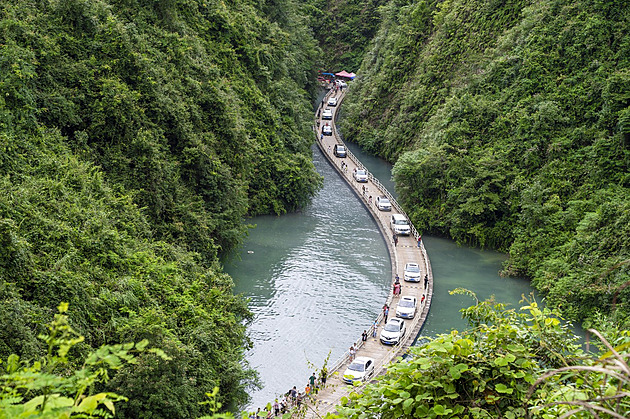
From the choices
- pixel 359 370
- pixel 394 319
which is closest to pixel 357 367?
pixel 359 370

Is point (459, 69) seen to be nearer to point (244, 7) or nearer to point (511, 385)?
point (244, 7)

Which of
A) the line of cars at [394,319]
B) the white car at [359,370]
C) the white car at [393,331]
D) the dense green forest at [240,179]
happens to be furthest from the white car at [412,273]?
the white car at [359,370]

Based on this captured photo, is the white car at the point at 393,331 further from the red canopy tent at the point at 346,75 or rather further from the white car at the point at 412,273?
the red canopy tent at the point at 346,75

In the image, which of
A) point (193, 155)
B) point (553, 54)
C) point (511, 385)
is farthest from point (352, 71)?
point (511, 385)

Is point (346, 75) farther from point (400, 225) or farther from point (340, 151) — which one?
point (400, 225)

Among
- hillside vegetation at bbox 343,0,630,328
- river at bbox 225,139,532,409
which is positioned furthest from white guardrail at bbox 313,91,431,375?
hillside vegetation at bbox 343,0,630,328
